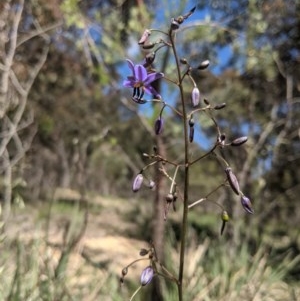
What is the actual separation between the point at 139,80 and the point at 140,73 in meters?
0.02

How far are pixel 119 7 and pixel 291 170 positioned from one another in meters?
6.79

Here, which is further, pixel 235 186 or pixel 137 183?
pixel 137 183

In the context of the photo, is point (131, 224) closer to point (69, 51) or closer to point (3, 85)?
point (69, 51)

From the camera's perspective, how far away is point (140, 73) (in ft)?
5.18

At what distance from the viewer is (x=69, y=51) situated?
10984mm

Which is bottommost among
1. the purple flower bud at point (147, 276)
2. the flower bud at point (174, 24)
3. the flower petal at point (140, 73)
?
the purple flower bud at point (147, 276)

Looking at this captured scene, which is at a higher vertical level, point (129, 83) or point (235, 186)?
point (129, 83)

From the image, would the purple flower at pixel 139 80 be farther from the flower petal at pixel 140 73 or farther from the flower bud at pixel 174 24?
the flower bud at pixel 174 24

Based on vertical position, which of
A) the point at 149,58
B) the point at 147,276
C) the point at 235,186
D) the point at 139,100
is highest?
the point at 149,58

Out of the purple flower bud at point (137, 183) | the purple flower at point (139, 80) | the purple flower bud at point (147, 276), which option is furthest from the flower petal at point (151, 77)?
the purple flower bud at point (147, 276)

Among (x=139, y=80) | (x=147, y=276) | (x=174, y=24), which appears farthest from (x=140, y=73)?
(x=147, y=276)

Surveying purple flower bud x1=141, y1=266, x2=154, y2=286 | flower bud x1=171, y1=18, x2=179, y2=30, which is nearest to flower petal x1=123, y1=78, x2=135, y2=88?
flower bud x1=171, y1=18, x2=179, y2=30

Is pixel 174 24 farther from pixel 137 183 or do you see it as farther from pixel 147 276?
pixel 147 276

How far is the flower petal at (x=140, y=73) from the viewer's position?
1.57 m
